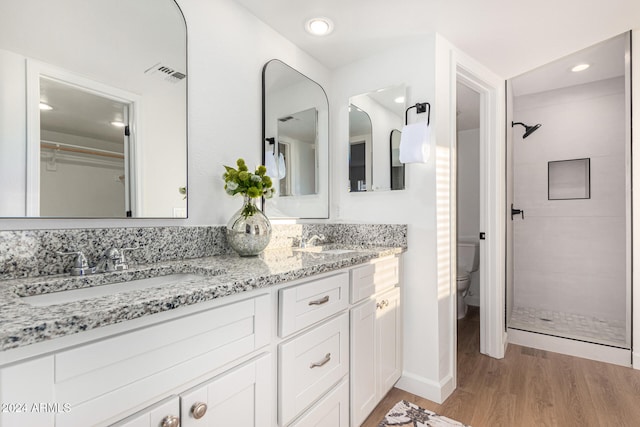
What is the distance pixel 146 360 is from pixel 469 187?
3.89m

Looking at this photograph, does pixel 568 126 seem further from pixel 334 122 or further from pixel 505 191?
pixel 334 122

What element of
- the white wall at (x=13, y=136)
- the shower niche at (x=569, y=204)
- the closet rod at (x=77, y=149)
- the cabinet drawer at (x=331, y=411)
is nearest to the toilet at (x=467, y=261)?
the shower niche at (x=569, y=204)

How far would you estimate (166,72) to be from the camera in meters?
1.35

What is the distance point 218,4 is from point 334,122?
103 cm

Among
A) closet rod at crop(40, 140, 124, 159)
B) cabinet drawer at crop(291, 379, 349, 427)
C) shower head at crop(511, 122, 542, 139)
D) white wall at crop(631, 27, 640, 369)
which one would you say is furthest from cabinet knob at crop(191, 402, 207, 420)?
shower head at crop(511, 122, 542, 139)

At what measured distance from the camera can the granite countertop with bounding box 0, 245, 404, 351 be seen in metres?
0.56

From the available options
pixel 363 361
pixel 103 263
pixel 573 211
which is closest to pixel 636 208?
pixel 573 211

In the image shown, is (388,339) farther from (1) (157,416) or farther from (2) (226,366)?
(1) (157,416)

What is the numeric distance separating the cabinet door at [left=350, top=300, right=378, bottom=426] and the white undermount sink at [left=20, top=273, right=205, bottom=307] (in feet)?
2.49

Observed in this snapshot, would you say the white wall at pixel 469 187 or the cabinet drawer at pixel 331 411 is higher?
the white wall at pixel 469 187

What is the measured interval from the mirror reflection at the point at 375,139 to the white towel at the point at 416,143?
156mm

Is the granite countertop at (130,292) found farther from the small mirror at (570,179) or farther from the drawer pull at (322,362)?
the small mirror at (570,179)

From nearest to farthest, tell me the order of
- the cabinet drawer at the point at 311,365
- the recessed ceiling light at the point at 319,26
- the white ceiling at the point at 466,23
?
1. the cabinet drawer at the point at 311,365
2. the white ceiling at the point at 466,23
3. the recessed ceiling light at the point at 319,26

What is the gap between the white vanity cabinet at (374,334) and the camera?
1465 mm
